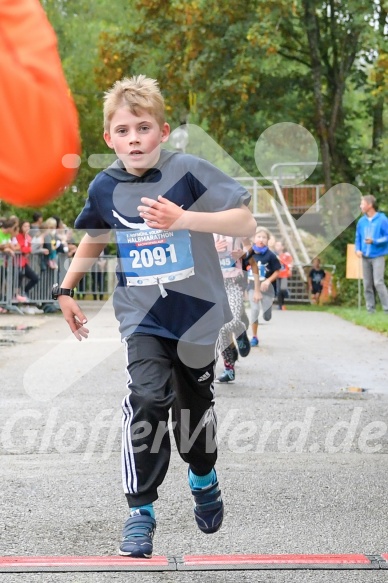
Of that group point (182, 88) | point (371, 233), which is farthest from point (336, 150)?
point (371, 233)

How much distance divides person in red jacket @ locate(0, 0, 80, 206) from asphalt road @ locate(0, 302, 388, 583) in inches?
110

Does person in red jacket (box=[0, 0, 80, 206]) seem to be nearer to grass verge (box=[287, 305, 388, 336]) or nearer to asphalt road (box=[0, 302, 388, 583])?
asphalt road (box=[0, 302, 388, 583])

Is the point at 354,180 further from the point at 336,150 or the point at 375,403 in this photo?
the point at 375,403

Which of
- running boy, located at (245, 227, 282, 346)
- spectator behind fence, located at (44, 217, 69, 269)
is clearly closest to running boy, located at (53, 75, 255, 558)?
running boy, located at (245, 227, 282, 346)

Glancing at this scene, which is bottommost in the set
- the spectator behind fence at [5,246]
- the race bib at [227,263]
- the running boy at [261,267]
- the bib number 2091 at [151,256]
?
the spectator behind fence at [5,246]

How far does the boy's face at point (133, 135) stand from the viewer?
13.9 feet

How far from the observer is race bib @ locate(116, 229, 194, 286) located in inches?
177

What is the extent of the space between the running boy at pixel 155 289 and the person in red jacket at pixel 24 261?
16785mm

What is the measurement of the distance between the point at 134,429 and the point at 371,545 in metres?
1.16

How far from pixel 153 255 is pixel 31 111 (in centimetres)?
274

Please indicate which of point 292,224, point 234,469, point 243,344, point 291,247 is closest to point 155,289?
point 234,469

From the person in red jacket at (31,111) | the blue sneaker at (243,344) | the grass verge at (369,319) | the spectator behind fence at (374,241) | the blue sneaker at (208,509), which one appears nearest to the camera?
the person in red jacket at (31,111)

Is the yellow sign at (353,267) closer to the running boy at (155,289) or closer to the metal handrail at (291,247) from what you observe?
the metal handrail at (291,247)

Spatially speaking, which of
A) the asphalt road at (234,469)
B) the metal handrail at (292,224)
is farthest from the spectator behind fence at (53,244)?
the metal handrail at (292,224)
